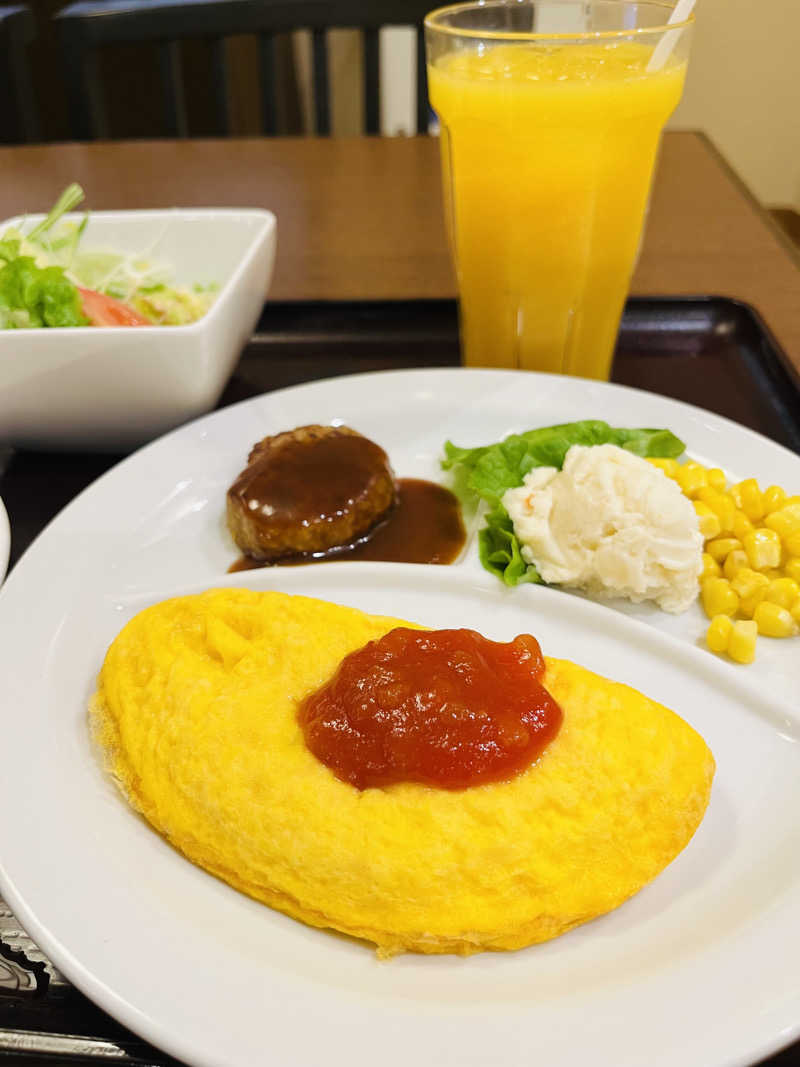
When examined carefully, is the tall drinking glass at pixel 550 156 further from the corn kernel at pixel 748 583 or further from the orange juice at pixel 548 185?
the corn kernel at pixel 748 583

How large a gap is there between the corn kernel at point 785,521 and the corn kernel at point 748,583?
114 millimetres

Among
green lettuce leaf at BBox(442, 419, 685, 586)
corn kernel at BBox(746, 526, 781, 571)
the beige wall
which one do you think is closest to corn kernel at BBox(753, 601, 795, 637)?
corn kernel at BBox(746, 526, 781, 571)

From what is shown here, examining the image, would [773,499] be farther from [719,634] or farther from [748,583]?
[719,634]

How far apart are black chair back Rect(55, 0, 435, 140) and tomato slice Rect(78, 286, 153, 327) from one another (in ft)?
8.04

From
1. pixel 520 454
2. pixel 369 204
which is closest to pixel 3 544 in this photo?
pixel 520 454

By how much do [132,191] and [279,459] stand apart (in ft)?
7.75

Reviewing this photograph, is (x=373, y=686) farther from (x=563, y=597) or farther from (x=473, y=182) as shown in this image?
(x=473, y=182)

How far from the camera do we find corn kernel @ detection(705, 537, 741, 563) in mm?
1895

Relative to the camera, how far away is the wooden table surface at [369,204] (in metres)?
3.00

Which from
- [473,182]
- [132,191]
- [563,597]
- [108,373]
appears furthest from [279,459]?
[132,191]

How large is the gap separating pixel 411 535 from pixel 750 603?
2.61 feet

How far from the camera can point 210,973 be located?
1.15m

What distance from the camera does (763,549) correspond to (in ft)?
6.04

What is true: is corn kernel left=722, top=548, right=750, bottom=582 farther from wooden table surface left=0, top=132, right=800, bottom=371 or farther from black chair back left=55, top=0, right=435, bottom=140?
black chair back left=55, top=0, right=435, bottom=140
